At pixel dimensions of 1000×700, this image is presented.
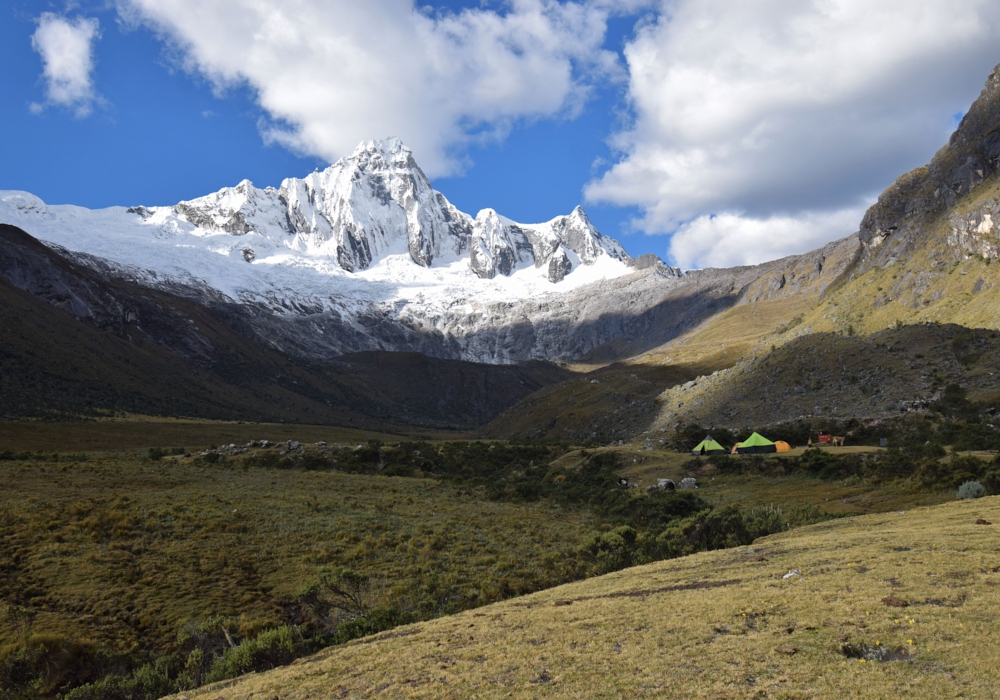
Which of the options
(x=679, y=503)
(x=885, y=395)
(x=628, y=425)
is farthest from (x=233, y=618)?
(x=628, y=425)

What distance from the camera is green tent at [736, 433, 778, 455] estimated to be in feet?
161

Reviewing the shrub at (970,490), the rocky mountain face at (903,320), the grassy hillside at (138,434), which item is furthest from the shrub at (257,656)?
the grassy hillside at (138,434)

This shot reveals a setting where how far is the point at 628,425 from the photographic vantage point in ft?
288

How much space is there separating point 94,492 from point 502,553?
26.4 metres

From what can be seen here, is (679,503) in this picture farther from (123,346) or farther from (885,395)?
(123,346)

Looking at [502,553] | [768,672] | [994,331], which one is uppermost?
[994,331]

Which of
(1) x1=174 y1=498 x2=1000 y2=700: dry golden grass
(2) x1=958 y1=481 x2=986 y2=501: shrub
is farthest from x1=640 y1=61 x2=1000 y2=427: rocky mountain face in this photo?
(1) x1=174 y1=498 x2=1000 y2=700: dry golden grass

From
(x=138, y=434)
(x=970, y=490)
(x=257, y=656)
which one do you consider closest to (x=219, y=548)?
(x=257, y=656)

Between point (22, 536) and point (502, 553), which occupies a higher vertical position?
point (22, 536)

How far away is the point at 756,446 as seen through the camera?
49.5 meters

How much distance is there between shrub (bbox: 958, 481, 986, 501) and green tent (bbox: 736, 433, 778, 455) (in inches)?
864

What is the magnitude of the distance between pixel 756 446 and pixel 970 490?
892 inches

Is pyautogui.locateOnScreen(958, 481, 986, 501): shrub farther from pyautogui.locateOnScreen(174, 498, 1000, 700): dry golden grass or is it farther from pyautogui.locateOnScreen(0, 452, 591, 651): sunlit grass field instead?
pyautogui.locateOnScreen(0, 452, 591, 651): sunlit grass field

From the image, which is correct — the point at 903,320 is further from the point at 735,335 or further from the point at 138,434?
the point at 138,434
